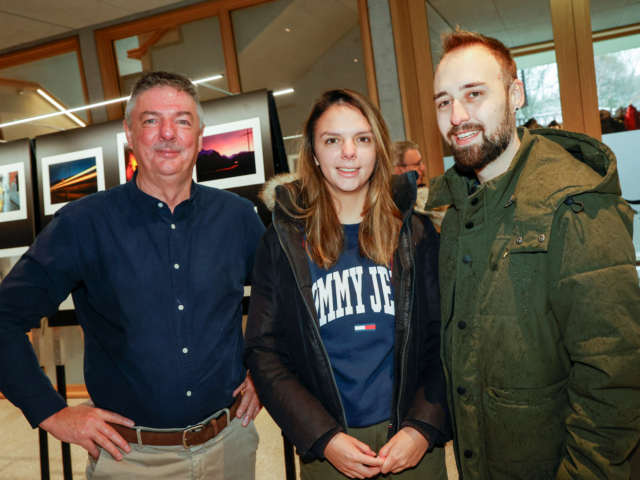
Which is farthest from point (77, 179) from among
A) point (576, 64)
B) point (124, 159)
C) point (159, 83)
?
point (576, 64)

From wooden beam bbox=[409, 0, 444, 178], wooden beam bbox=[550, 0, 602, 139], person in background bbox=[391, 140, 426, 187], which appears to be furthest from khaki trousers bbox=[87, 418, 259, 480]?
wooden beam bbox=[550, 0, 602, 139]

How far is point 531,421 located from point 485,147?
2.37 feet

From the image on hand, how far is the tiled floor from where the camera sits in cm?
303

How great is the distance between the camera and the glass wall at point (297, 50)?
4.35 m

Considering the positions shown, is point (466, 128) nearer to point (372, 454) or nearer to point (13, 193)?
point (372, 454)

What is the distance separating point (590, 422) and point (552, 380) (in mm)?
133

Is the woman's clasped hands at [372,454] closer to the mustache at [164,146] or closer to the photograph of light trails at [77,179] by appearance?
the mustache at [164,146]

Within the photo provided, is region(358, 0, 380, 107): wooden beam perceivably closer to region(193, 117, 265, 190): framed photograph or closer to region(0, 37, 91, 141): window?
region(193, 117, 265, 190): framed photograph

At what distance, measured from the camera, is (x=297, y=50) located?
455 centimetres

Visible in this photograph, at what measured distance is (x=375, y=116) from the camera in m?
1.60

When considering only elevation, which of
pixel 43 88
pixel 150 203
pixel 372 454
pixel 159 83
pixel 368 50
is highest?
pixel 43 88

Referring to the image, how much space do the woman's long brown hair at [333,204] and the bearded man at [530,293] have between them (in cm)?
20

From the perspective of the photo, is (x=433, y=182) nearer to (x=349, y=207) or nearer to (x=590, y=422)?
(x=349, y=207)

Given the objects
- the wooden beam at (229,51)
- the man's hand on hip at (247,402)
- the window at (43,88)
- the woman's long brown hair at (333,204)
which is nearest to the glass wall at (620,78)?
the woman's long brown hair at (333,204)
